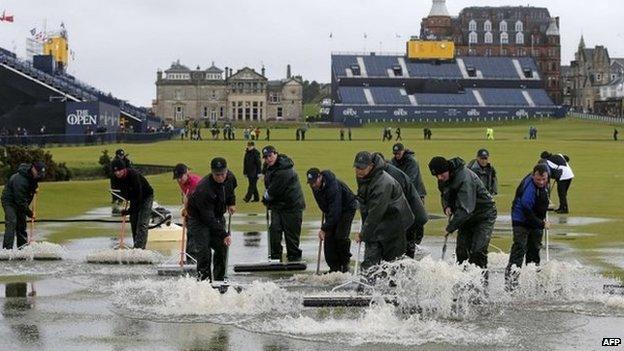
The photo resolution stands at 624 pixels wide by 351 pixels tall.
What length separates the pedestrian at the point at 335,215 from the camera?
17312 mm

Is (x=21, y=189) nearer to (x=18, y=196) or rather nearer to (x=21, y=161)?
(x=18, y=196)

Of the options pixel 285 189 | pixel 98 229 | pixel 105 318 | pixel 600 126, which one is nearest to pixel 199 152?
pixel 98 229

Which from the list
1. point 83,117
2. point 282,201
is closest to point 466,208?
point 282,201

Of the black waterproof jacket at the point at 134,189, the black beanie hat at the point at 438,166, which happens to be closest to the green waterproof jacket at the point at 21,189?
the black waterproof jacket at the point at 134,189

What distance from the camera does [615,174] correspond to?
5019cm

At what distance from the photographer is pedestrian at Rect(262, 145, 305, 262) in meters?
19.7

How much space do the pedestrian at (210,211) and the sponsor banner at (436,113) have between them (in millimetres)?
145705

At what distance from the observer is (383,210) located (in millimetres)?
14789

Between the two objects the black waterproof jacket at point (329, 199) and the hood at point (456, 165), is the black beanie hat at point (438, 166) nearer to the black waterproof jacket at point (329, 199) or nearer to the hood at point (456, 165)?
the hood at point (456, 165)

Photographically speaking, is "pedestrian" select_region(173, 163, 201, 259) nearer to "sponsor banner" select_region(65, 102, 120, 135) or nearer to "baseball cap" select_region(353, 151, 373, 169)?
"baseball cap" select_region(353, 151, 373, 169)

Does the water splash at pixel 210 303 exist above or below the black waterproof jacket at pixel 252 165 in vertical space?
below

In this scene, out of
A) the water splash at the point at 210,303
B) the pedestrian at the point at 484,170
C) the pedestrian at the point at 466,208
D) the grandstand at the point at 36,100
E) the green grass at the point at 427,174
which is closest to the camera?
the water splash at the point at 210,303

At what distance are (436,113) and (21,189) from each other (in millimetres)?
149627

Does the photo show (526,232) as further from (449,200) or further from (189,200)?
(189,200)
